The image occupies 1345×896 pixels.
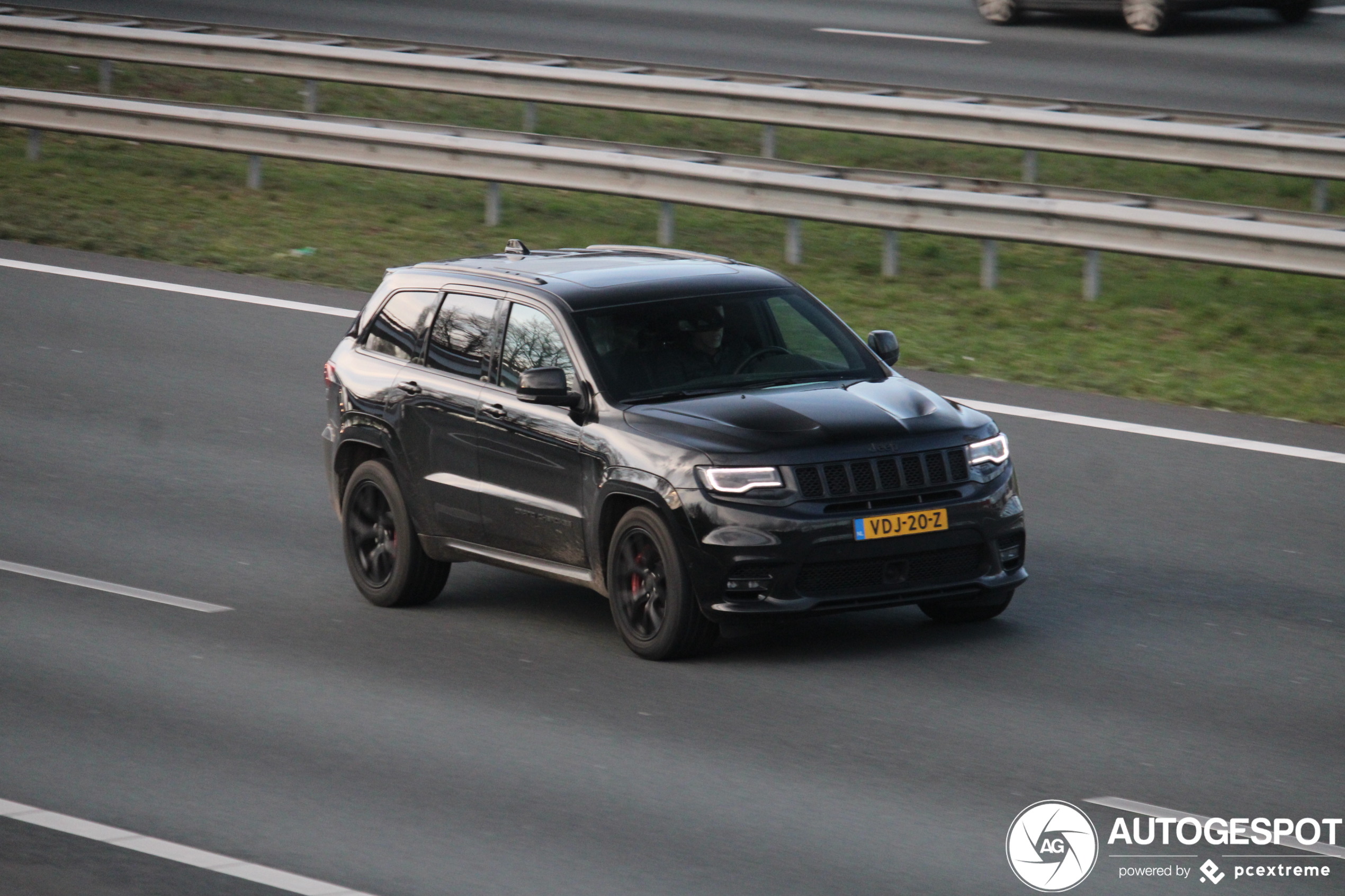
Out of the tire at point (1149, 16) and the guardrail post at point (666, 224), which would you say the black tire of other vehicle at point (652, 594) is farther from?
the tire at point (1149, 16)

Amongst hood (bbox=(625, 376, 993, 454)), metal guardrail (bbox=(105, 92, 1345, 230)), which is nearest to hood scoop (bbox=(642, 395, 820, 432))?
hood (bbox=(625, 376, 993, 454))

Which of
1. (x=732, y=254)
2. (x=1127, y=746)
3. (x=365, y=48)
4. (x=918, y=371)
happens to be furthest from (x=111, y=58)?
(x=1127, y=746)

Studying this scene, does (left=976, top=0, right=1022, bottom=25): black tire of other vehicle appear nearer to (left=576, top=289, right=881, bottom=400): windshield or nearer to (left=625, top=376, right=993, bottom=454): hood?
(left=576, top=289, right=881, bottom=400): windshield

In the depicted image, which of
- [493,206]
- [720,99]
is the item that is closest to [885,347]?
[493,206]

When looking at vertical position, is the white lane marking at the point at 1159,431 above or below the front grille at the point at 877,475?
below


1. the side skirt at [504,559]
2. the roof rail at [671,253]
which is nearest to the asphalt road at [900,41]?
the roof rail at [671,253]

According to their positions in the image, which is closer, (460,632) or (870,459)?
(870,459)

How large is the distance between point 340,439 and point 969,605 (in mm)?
3392

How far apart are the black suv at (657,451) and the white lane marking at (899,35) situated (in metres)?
16.5

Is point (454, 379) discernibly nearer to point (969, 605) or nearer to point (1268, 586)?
point (969, 605)

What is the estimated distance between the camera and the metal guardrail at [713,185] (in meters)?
15.4

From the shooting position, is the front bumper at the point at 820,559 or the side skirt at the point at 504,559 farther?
the side skirt at the point at 504,559

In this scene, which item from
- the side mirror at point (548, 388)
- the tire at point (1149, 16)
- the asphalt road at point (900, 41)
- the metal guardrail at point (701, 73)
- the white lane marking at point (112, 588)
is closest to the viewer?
the side mirror at point (548, 388)

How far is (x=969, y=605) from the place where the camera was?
9766 millimetres
